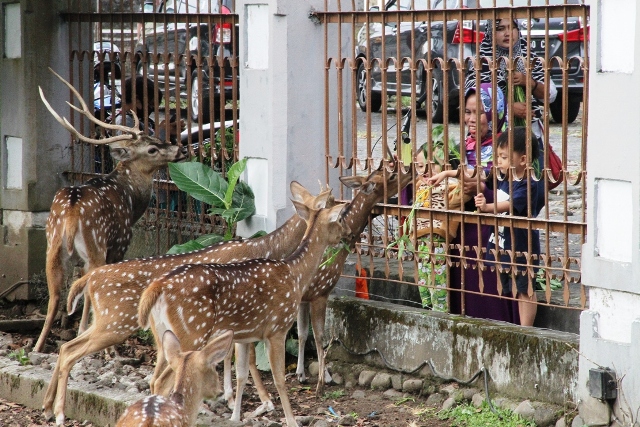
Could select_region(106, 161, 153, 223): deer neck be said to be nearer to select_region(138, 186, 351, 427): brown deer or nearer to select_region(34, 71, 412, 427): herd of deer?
select_region(34, 71, 412, 427): herd of deer

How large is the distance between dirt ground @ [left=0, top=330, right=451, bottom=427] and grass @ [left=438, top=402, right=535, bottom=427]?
0.22 feet

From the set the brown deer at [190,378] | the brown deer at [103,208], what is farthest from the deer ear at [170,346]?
the brown deer at [103,208]

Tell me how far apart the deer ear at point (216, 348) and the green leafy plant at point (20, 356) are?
2742mm

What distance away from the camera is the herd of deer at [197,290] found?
17.1 ft

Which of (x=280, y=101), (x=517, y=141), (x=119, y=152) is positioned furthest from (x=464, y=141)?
(x=119, y=152)

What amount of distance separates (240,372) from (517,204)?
1913mm

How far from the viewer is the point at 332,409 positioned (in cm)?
650

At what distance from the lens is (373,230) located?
294 inches

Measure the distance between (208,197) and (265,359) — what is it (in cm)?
118

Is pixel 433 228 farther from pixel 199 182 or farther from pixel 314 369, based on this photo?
pixel 199 182

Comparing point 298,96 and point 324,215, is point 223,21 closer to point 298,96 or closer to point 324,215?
point 298,96

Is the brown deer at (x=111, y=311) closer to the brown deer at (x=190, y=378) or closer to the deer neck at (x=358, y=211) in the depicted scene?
the deer neck at (x=358, y=211)

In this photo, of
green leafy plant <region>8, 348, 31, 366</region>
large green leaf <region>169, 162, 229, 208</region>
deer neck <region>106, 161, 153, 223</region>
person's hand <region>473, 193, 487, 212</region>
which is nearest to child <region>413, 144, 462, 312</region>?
person's hand <region>473, 193, 487, 212</region>

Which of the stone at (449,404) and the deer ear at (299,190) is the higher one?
the deer ear at (299,190)
